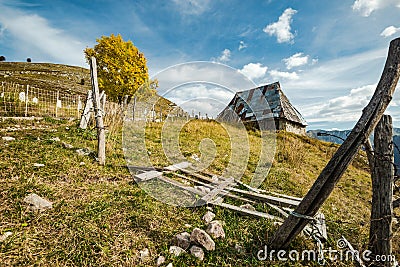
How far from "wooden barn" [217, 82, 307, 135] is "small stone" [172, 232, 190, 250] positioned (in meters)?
17.4

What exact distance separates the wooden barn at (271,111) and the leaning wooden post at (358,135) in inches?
691

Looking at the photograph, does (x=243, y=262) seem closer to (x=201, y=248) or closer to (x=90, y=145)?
(x=201, y=248)

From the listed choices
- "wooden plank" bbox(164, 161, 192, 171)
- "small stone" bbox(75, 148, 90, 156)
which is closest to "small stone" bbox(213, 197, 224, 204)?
"wooden plank" bbox(164, 161, 192, 171)

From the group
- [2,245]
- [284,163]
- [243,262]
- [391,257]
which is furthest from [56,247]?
[284,163]

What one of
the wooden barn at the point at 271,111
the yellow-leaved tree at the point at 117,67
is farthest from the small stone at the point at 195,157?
the yellow-leaved tree at the point at 117,67

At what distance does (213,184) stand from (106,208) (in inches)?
104

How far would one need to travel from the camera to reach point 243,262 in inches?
108

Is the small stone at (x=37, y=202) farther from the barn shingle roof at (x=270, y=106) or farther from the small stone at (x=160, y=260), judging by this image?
the barn shingle roof at (x=270, y=106)

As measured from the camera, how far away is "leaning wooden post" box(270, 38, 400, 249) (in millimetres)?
2104

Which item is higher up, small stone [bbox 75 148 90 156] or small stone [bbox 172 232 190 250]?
small stone [bbox 75 148 90 156]

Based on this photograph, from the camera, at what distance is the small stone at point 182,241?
2.83 m

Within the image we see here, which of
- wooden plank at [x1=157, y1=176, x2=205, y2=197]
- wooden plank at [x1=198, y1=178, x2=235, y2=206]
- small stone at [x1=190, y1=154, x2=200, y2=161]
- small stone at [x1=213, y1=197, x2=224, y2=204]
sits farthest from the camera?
small stone at [x1=190, y1=154, x2=200, y2=161]

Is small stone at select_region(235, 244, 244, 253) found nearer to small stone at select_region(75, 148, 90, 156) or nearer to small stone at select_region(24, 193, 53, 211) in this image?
small stone at select_region(24, 193, 53, 211)

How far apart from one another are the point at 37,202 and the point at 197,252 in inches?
103
